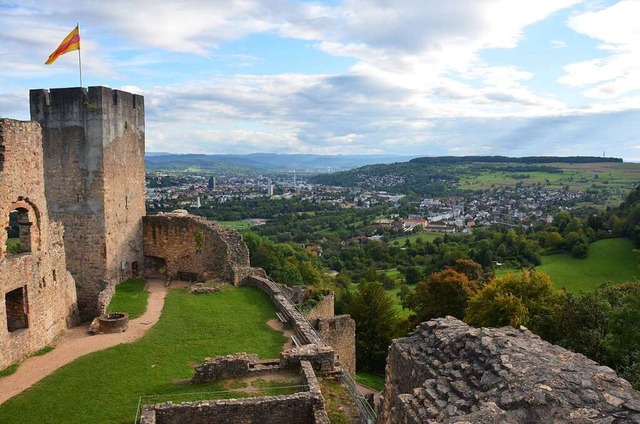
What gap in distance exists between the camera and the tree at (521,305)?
2519 cm

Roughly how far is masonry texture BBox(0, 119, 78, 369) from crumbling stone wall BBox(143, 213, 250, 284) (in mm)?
7805

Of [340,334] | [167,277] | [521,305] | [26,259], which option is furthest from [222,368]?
[521,305]

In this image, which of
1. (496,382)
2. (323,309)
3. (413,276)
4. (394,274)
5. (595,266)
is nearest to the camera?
(496,382)

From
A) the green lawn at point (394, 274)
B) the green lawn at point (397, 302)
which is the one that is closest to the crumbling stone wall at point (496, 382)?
the green lawn at point (397, 302)

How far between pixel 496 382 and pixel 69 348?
13643mm

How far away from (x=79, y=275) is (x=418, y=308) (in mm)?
24421

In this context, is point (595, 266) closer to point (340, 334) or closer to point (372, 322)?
point (372, 322)

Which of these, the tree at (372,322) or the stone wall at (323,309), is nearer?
the stone wall at (323,309)

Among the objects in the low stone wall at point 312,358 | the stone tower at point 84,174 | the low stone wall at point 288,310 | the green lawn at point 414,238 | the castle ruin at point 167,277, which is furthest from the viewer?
the green lawn at point 414,238

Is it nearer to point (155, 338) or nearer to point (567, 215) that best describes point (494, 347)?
point (155, 338)

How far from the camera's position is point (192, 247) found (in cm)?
2531

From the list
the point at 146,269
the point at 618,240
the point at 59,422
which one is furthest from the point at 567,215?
the point at 59,422

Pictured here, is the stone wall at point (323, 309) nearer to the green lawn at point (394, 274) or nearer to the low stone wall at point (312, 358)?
the low stone wall at point (312, 358)

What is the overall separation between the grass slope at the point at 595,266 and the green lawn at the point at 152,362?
37485 mm
